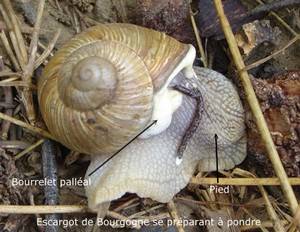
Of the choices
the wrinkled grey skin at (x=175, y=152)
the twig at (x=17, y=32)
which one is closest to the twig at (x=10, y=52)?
the twig at (x=17, y=32)

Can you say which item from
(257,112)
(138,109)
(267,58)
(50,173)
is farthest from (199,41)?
(50,173)

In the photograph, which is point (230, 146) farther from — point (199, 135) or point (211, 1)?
point (211, 1)

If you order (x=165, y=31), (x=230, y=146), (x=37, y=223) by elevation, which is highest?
(x=165, y=31)

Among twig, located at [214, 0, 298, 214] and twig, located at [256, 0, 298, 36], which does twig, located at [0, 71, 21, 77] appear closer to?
twig, located at [214, 0, 298, 214]

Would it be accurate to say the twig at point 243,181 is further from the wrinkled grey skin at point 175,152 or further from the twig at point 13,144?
the twig at point 13,144

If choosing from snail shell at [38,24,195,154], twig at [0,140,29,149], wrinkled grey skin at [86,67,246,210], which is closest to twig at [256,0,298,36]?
wrinkled grey skin at [86,67,246,210]

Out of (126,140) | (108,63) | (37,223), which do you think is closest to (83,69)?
(108,63)
